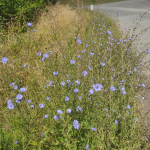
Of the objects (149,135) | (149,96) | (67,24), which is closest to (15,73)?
(149,135)

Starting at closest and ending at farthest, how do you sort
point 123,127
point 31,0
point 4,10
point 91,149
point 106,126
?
1. point 91,149
2. point 106,126
3. point 123,127
4. point 4,10
5. point 31,0

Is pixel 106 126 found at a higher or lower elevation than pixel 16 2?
lower

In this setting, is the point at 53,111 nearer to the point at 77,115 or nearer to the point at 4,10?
the point at 77,115

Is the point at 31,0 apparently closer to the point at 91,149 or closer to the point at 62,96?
the point at 62,96

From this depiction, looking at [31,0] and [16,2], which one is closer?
[16,2]

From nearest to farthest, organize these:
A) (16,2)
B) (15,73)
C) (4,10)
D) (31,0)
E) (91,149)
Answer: (91,149)
(15,73)
(4,10)
(16,2)
(31,0)

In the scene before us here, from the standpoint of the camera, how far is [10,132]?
5.43 ft

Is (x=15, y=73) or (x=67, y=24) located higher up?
(x=67, y=24)

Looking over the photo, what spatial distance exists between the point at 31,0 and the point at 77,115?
4.76m

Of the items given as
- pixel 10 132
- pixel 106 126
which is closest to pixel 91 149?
pixel 106 126

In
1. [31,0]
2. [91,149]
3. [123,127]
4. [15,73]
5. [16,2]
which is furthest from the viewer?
[31,0]

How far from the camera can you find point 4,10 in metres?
3.65

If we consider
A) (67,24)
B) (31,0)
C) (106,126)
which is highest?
(31,0)

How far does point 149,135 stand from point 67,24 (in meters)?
4.48
